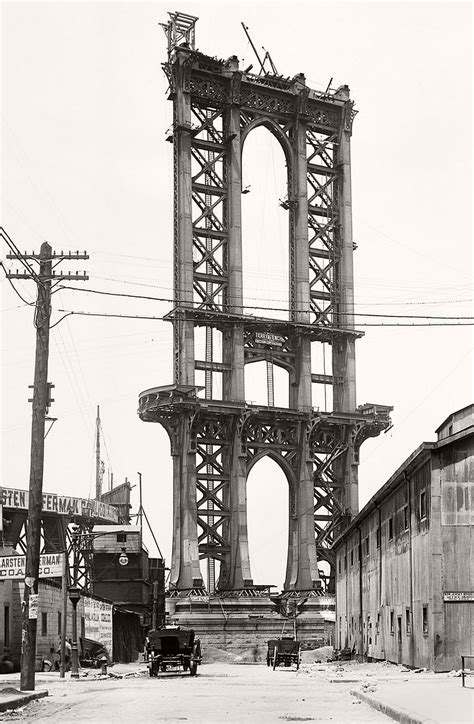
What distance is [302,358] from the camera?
82.6m

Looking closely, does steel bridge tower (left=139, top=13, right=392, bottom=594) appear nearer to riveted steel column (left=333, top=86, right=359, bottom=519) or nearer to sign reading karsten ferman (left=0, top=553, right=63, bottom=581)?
riveted steel column (left=333, top=86, right=359, bottom=519)

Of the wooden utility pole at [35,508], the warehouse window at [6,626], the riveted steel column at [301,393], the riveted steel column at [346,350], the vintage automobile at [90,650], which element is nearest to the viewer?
the wooden utility pole at [35,508]

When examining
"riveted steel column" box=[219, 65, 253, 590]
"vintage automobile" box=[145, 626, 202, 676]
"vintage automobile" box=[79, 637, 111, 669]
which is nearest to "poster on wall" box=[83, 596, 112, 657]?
"vintage automobile" box=[79, 637, 111, 669]

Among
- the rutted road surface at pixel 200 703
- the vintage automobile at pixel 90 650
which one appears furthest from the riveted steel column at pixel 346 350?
the rutted road surface at pixel 200 703

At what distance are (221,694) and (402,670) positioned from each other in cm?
1109

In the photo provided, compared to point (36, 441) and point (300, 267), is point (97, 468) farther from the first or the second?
point (36, 441)

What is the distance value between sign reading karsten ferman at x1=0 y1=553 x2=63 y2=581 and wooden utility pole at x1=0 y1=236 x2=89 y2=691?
3255mm

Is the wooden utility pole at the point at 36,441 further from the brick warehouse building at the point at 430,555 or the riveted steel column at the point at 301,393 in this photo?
the riveted steel column at the point at 301,393

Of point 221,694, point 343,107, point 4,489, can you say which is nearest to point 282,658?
point 221,694

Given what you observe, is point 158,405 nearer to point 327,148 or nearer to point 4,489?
point 4,489

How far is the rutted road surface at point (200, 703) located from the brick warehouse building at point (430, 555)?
3822mm

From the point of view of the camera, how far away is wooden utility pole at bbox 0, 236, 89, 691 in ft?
93.2

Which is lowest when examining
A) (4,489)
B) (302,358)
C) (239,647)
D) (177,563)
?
(239,647)

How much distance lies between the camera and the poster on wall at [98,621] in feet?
202
